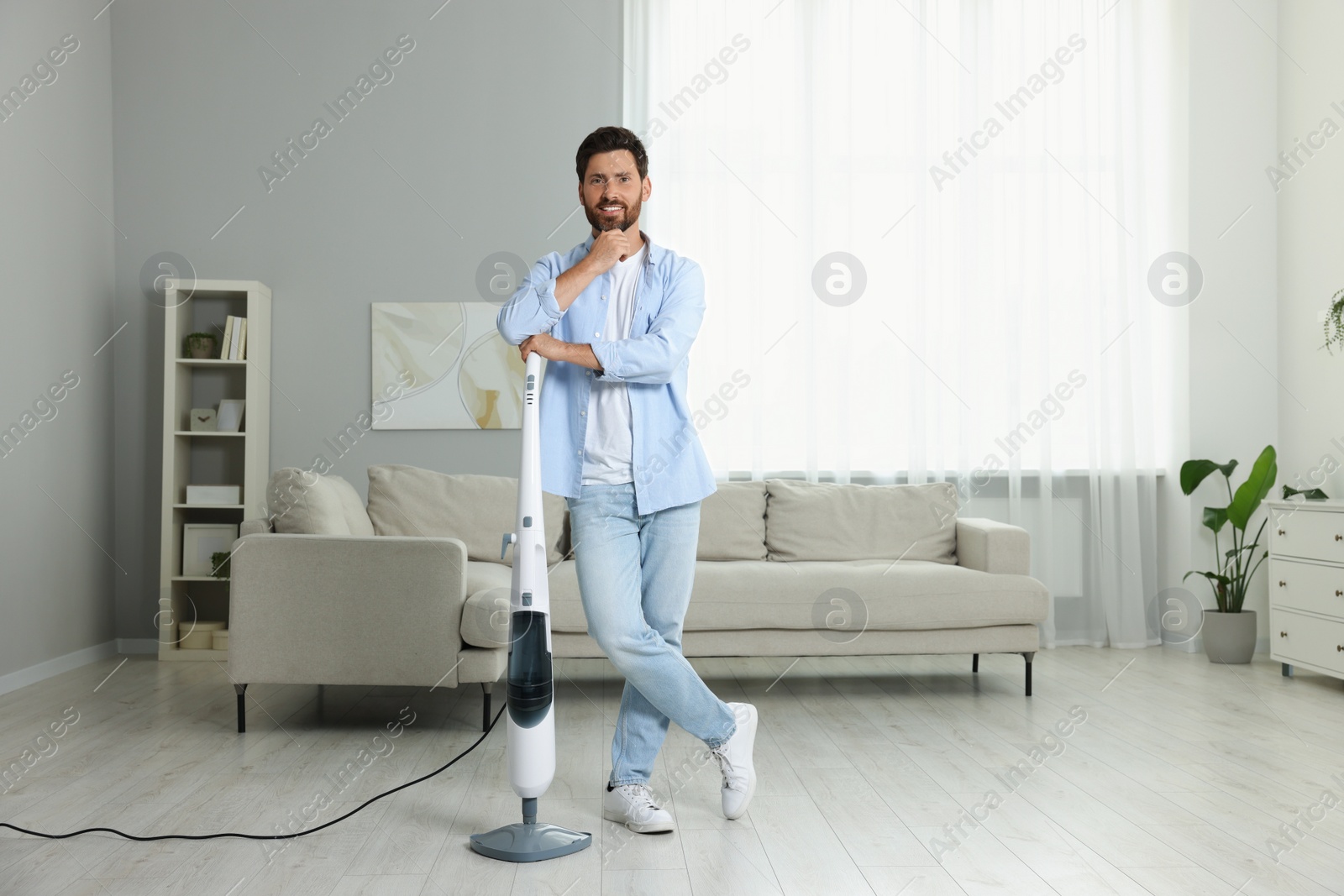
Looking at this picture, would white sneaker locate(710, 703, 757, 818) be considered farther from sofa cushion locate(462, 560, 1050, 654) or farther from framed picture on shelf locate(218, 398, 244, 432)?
framed picture on shelf locate(218, 398, 244, 432)

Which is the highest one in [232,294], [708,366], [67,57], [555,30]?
[555,30]

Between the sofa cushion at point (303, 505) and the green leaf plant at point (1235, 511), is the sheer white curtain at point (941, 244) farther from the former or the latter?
the sofa cushion at point (303, 505)

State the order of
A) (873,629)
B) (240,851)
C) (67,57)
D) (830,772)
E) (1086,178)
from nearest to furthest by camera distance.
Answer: (240,851), (830,772), (873,629), (67,57), (1086,178)

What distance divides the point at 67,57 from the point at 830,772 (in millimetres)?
4020

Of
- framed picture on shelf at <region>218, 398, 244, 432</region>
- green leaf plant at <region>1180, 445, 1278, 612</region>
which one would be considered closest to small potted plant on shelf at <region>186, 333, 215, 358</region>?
framed picture on shelf at <region>218, 398, 244, 432</region>

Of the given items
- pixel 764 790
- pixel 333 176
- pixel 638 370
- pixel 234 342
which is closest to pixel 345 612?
pixel 764 790

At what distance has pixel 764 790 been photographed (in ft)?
7.73

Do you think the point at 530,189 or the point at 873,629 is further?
the point at 530,189

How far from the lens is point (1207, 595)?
14.9 ft

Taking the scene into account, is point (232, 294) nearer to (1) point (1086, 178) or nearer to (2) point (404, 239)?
(2) point (404, 239)

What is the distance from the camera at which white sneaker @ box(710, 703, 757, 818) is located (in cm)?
210

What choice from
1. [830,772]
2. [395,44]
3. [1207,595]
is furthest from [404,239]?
[1207,595]

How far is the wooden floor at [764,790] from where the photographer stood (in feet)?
5.97

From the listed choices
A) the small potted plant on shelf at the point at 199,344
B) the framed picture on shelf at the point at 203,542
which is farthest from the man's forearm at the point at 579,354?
the small potted plant on shelf at the point at 199,344
